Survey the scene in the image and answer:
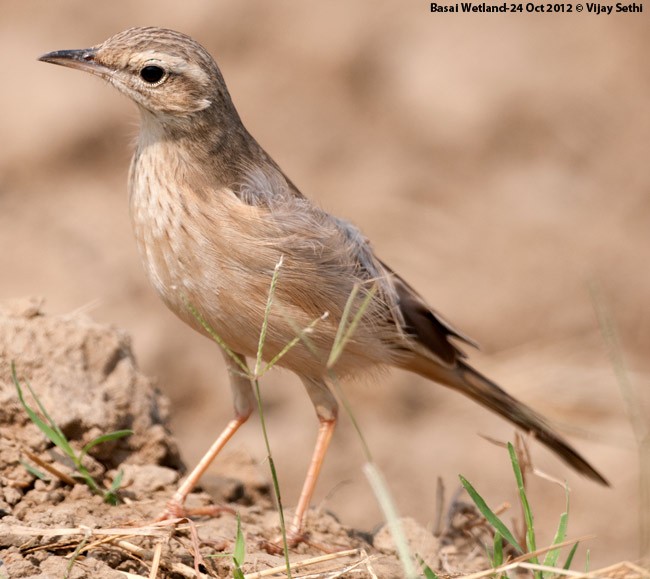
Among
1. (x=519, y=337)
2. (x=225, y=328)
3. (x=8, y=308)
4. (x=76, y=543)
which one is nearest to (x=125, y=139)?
(x=519, y=337)

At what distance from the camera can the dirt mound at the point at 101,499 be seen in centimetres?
435

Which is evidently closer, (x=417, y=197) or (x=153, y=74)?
(x=153, y=74)

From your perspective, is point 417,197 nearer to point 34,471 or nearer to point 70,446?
point 70,446

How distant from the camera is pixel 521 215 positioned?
11.0 m

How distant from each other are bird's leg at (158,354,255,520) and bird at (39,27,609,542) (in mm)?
11

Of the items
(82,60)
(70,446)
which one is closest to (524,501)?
(70,446)

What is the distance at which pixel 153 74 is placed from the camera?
521cm

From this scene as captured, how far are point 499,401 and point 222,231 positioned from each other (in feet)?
6.97

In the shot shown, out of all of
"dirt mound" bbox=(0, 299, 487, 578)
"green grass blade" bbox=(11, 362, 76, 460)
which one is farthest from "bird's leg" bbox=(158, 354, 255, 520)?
"green grass blade" bbox=(11, 362, 76, 460)

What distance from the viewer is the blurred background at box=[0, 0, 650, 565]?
901 cm

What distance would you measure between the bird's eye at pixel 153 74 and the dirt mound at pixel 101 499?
138 cm

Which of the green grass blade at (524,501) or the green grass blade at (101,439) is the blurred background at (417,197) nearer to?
the green grass blade at (101,439)

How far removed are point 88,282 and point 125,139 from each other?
6.04 ft

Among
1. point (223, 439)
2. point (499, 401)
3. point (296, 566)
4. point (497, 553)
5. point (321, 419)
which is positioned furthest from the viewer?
point (499, 401)
